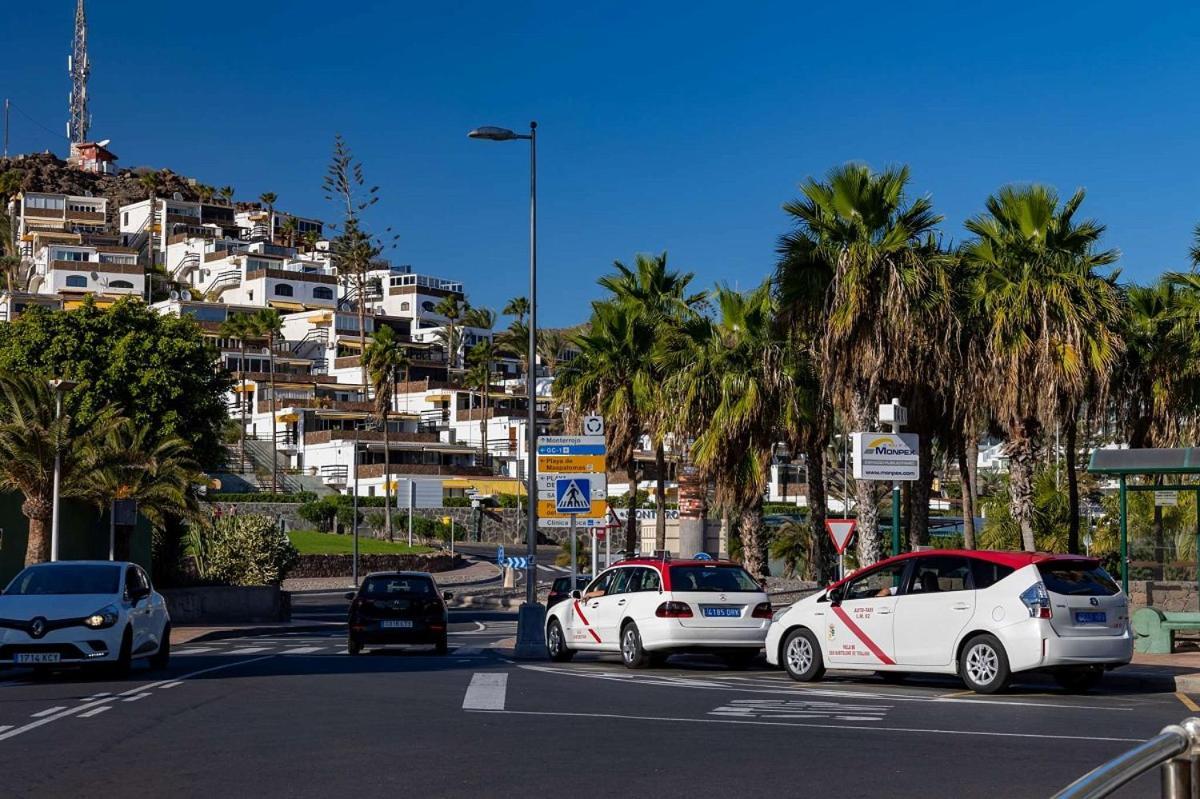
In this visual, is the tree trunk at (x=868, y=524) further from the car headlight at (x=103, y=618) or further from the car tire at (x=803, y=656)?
the car headlight at (x=103, y=618)

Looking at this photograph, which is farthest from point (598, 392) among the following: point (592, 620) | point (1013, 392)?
point (592, 620)

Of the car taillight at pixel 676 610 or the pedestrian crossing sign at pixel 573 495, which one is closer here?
the car taillight at pixel 676 610

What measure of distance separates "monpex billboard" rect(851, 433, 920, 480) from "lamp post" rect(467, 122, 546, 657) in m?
5.21

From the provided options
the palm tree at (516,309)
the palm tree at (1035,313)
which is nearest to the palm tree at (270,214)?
the palm tree at (516,309)

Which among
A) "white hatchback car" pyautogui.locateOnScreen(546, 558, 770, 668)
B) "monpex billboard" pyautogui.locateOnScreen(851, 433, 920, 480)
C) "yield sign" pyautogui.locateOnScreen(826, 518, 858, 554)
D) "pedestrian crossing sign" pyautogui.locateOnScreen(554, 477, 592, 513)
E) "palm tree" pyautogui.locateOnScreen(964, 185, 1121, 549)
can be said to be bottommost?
"white hatchback car" pyautogui.locateOnScreen(546, 558, 770, 668)

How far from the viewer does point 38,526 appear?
120 ft

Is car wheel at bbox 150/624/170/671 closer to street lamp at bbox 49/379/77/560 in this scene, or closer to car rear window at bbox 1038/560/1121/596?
car rear window at bbox 1038/560/1121/596

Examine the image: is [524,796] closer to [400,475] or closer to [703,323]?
[703,323]

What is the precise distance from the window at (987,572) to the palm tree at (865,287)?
11209 millimetres

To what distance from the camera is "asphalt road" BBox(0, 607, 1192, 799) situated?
10156 millimetres

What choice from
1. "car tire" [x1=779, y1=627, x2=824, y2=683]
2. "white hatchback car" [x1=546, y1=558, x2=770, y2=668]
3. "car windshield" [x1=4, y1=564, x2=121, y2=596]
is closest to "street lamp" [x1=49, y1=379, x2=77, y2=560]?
"car windshield" [x1=4, y1=564, x2=121, y2=596]

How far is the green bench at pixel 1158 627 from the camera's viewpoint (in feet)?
71.4

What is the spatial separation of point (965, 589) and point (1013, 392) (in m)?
14.7

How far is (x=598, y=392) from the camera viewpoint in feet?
145
